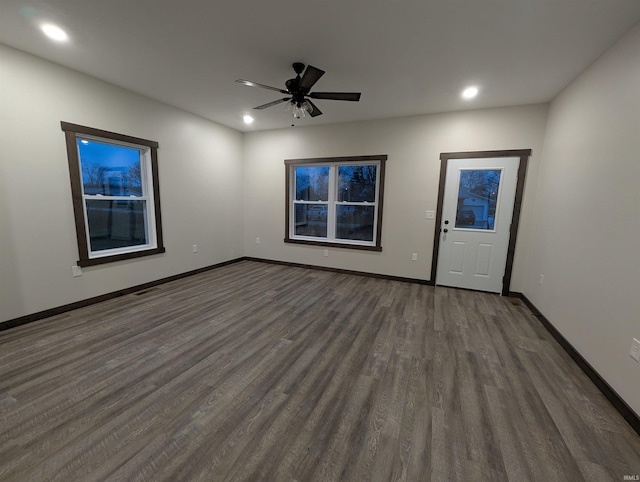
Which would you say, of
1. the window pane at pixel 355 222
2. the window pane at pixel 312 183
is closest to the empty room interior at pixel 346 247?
the window pane at pixel 355 222

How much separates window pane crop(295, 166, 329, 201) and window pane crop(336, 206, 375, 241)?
45 centimetres

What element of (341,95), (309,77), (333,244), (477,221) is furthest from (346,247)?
(309,77)

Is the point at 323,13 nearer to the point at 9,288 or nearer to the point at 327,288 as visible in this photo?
the point at 327,288

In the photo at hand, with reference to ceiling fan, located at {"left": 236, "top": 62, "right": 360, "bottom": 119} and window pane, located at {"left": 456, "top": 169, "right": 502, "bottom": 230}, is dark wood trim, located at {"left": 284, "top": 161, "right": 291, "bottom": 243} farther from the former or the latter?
window pane, located at {"left": 456, "top": 169, "right": 502, "bottom": 230}

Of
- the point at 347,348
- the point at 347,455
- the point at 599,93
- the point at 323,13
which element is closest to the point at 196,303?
the point at 347,348

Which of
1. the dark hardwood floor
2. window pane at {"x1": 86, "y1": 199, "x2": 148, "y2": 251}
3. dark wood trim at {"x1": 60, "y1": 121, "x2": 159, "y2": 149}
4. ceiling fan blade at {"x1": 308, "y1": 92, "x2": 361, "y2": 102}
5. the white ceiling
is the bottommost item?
the dark hardwood floor

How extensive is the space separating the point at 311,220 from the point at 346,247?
934 millimetres

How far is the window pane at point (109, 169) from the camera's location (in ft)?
10.4

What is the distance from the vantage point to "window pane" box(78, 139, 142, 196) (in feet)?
10.4

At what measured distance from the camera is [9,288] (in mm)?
2602

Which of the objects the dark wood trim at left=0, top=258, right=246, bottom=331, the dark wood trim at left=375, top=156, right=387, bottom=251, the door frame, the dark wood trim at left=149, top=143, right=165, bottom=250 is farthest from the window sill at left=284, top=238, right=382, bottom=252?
the dark wood trim at left=149, top=143, right=165, bottom=250

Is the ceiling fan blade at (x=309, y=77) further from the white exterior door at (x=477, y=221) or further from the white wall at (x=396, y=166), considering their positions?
the white exterior door at (x=477, y=221)

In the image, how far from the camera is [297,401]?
1.79m

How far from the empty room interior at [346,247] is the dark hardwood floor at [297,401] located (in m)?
0.02
